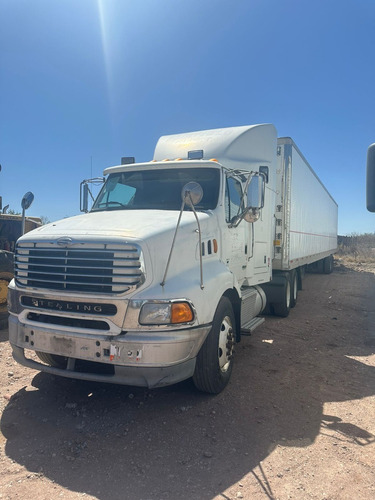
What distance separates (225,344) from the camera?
4.52m

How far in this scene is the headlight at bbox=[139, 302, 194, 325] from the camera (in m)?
3.44

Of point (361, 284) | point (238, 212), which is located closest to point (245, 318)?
point (238, 212)

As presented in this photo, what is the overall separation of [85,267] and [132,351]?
2.90 feet

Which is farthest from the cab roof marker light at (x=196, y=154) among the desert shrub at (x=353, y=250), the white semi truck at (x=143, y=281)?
the desert shrub at (x=353, y=250)

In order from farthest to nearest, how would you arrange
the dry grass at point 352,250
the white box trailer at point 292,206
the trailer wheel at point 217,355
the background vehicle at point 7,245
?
the dry grass at point 352,250, the white box trailer at point 292,206, the background vehicle at point 7,245, the trailer wheel at point 217,355

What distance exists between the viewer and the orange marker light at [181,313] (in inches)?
138

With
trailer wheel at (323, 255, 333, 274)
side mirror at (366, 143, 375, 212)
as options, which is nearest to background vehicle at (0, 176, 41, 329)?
side mirror at (366, 143, 375, 212)

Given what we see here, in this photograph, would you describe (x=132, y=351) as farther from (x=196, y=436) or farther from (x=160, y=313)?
(x=196, y=436)

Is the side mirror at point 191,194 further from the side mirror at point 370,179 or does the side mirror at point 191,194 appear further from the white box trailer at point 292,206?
the white box trailer at point 292,206

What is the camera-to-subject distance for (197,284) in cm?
382

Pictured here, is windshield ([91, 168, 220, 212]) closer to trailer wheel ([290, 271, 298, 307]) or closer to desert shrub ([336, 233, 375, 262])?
trailer wheel ([290, 271, 298, 307])

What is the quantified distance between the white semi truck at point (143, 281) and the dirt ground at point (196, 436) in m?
0.41

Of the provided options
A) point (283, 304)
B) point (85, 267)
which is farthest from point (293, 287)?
point (85, 267)

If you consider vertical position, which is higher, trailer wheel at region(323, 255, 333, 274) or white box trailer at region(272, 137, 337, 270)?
white box trailer at region(272, 137, 337, 270)
